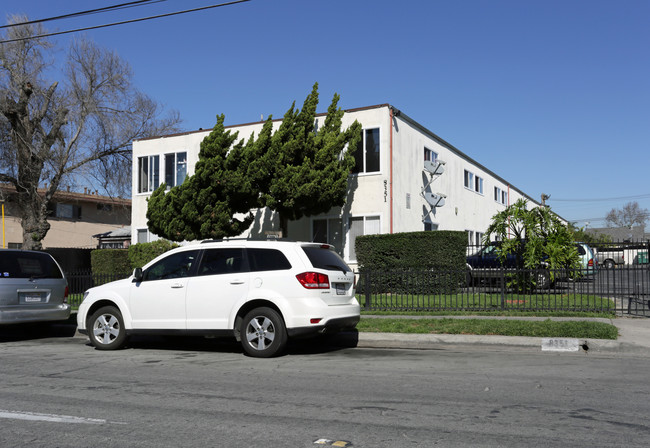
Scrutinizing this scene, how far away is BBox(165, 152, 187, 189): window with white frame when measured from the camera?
24.8 meters

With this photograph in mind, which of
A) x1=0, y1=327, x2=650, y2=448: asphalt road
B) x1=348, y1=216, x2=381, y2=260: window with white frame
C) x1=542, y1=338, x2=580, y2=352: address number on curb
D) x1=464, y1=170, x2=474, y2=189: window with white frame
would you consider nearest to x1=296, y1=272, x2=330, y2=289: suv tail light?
x1=0, y1=327, x2=650, y2=448: asphalt road

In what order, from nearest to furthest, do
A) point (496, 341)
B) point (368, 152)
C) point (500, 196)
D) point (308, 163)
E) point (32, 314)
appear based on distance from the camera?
point (496, 341)
point (32, 314)
point (308, 163)
point (368, 152)
point (500, 196)

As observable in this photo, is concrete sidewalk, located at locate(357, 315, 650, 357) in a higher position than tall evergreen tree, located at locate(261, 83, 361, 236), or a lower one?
lower

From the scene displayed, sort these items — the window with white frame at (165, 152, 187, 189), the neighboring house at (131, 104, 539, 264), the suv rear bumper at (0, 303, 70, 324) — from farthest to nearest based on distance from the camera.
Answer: the window with white frame at (165, 152, 187, 189) < the neighboring house at (131, 104, 539, 264) < the suv rear bumper at (0, 303, 70, 324)

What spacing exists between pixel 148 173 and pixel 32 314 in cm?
1506

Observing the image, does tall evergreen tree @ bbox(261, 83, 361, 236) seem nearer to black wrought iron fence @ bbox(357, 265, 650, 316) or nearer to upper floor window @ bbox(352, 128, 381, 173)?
upper floor window @ bbox(352, 128, 381, 173)

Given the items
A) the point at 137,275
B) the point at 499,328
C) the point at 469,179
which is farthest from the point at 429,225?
the point at 137,275

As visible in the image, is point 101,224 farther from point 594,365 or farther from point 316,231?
point 594,365

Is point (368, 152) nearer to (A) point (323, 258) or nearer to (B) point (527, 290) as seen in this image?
(B) point (527, 290)

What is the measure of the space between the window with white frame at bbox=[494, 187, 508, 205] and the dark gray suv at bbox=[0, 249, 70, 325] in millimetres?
27885

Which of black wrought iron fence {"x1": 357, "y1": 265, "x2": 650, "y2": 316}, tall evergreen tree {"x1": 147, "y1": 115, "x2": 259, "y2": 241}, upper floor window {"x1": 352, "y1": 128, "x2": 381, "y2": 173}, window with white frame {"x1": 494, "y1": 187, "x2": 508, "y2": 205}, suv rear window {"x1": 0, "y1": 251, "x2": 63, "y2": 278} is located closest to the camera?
suv rear window {"x1": 0, "y1": 251, "x2": 63, "y2": 278}

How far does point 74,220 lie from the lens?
44.4 metres

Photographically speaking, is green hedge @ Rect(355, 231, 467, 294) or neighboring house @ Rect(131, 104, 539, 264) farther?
neighboring house @ Rect(131, 104, 539, 264)

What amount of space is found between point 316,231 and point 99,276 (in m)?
8.17
